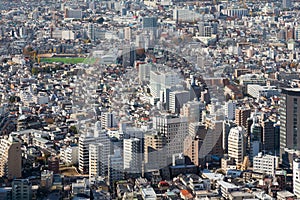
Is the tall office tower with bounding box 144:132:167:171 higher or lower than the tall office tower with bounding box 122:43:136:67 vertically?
lower

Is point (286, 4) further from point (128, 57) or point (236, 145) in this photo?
point (236, 145)

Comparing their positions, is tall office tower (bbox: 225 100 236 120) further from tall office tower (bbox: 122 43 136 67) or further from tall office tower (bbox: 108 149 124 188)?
tall office tower (bbox: 108 149 124 188)

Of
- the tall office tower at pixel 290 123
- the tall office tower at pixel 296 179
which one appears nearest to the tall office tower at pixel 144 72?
the tall office tower at pixel 290 123

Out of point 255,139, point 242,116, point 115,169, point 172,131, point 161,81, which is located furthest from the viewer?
Result: point 242,116

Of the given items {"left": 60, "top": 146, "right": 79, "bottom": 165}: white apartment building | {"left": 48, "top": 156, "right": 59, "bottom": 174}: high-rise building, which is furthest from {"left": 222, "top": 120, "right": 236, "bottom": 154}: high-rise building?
{"left": 48, "top": 156, "right": 59, "bottom": 174}: high-rise building

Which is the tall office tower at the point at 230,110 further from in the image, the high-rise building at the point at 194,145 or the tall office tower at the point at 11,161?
the tall office tower at the point at 11,161

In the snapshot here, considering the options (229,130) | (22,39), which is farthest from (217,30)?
(229,130)

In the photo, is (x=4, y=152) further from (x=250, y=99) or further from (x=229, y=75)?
(x=229, y=75)

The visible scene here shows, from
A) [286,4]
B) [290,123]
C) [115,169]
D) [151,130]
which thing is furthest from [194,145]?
[286,4]
